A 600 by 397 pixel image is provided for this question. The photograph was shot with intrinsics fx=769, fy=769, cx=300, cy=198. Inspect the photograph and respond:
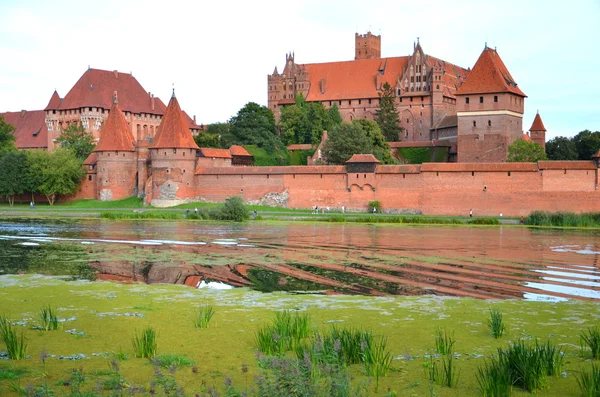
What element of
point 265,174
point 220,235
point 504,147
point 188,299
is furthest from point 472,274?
point 504,147

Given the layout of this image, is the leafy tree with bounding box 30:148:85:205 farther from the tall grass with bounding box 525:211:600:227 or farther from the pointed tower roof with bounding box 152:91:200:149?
the tall grass with bounding box 525:211:600:227

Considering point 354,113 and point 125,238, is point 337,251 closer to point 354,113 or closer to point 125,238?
point 125,238

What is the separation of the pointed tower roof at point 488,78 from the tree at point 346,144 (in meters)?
7.22

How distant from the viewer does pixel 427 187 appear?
40531 millimetres

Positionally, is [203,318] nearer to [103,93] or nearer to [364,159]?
[364,159]

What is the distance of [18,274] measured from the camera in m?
15.9

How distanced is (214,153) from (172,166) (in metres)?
3.15

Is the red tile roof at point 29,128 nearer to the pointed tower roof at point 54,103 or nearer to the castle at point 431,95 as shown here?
the pointed tower roof at point 54,103

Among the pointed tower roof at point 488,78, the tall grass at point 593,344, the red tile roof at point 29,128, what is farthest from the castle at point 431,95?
the tall grass at point 593,344

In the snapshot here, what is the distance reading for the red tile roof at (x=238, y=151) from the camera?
52.2 m

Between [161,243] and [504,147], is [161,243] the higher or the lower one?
the lower one

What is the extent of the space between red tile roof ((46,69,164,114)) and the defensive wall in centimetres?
2104

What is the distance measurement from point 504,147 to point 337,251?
3131cm

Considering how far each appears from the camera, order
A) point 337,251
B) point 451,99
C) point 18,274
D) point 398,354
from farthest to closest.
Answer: point 451,99 < point 337,251 < point 18,274 < point 398,354
